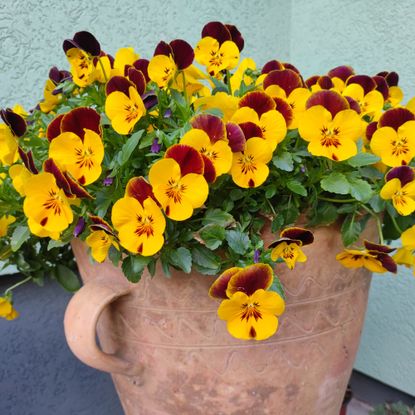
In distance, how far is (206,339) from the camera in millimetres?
675

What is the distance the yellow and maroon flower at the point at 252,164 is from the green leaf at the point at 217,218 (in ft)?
0.14

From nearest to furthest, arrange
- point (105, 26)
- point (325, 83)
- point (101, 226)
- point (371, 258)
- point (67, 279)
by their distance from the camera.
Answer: point (101, 226), point (371, 258), point (325, 83), point (67, 279), point (105, 26)

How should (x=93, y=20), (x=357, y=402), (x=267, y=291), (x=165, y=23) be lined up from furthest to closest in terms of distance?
(x=357, y=402)
(x=165, y=23)
(x=93, y=20)
(x=267, y=291)

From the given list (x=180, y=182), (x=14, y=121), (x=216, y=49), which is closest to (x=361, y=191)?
(x=180, y=182)

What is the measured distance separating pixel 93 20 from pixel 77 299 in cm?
92

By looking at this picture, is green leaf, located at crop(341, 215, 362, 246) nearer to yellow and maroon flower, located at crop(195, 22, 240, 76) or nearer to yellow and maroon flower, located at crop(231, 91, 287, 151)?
yellow and maroon flower, located at crop(231, 91, 287, 151)

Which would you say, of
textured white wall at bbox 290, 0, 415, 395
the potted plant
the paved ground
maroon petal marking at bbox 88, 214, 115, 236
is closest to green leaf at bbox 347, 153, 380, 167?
the potted plant

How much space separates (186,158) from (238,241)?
4.8 inches

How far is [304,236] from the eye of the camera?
0.57 m

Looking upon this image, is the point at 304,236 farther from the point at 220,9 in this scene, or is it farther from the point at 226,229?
the point at 220,9

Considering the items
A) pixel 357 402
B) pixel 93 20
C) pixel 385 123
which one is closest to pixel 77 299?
pixel 385 123

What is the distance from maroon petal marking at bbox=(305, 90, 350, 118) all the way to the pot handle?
369 mm

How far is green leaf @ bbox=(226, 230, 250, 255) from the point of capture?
1.89 feet

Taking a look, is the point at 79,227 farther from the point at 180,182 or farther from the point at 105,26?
the point at 105,26
